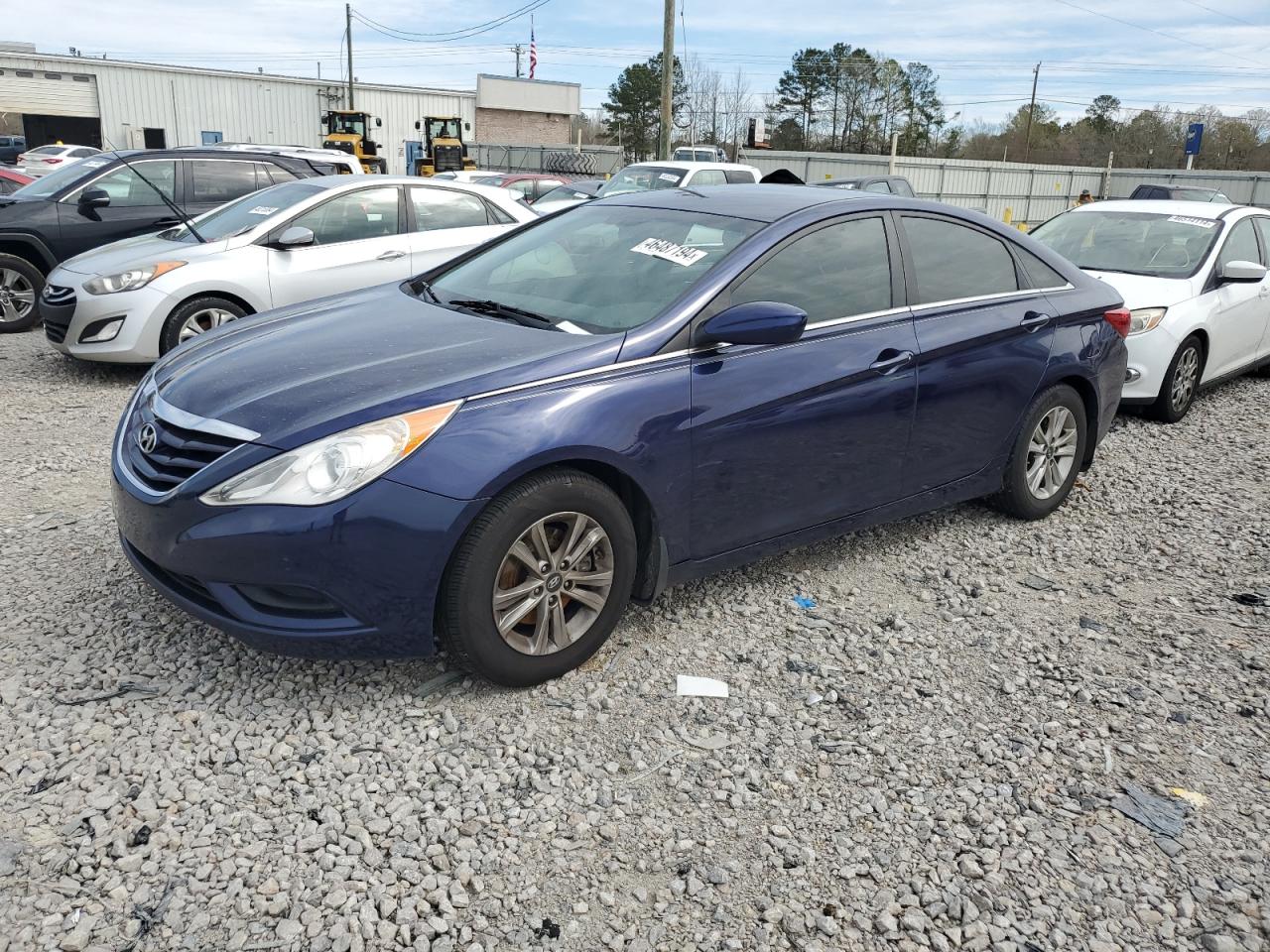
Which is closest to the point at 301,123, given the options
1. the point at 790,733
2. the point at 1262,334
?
the point at 1262,334

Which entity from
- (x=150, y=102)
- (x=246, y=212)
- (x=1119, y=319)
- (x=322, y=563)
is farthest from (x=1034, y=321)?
(x=150, y=102)

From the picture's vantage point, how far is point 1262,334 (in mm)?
8578

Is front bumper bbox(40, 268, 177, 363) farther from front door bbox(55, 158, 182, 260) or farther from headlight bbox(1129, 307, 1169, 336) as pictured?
headlight bbox(1129, 307, 1169, 336)

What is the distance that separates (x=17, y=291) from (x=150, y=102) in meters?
47.8

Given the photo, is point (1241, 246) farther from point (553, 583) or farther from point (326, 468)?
point (326, 468)

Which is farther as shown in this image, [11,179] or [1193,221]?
[11,179]

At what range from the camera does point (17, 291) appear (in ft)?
31.5

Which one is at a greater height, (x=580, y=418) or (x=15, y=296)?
(x=580, y=418)

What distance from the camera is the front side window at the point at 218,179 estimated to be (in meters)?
10.0

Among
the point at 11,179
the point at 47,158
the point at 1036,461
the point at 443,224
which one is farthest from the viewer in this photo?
the point at 47,158

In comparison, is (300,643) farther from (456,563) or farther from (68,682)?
(68,682)

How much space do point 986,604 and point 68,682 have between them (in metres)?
3.50

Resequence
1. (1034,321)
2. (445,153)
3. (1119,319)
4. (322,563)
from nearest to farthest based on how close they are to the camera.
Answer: (322,563), (1034,321), (1119,319), (445,153)

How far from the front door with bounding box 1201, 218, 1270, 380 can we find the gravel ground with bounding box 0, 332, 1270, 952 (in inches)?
151
